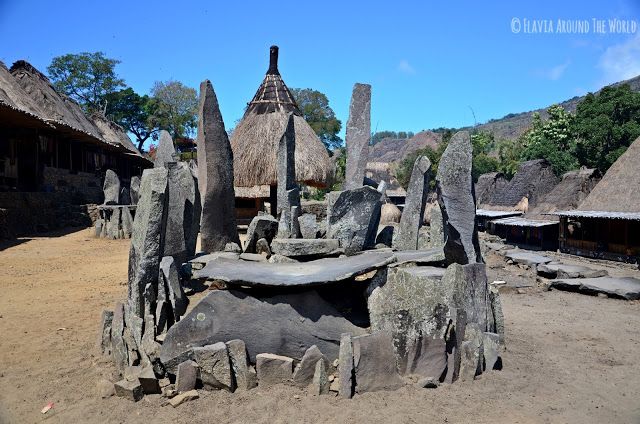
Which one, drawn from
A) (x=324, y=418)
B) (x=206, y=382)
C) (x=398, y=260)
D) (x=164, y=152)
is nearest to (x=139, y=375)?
(x=206, y=382)

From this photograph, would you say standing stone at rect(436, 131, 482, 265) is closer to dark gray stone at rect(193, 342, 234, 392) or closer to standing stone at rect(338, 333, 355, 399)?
standing stone at rect(338, 333, 355, 399)

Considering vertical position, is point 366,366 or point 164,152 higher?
point 164,152

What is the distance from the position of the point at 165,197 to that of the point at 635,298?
896cm

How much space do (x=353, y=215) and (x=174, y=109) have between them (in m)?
35.5

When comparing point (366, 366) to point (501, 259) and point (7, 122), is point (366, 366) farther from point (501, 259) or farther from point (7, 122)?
point (7, 122)

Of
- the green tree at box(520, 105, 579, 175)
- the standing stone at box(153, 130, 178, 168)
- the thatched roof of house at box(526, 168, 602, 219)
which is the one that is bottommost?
the thatched roof of house at box(526, 168, 602, 219)

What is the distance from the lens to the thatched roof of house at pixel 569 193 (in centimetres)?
1744

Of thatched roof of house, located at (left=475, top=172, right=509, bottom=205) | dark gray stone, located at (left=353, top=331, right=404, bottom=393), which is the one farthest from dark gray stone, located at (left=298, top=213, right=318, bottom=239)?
thatched roof of house, located at (left=475, top=172, right=509, bottom=205)

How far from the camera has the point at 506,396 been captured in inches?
159

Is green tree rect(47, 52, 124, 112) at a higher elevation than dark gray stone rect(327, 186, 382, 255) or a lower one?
higher

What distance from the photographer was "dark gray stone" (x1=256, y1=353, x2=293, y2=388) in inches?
161

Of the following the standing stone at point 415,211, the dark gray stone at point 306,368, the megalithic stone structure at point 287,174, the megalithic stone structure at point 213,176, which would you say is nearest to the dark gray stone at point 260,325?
the dark gray stone at point 306,368

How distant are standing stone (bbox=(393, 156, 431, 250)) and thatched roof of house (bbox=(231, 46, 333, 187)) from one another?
24.0ft

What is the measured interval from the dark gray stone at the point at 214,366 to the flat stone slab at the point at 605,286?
8246 millimetres
